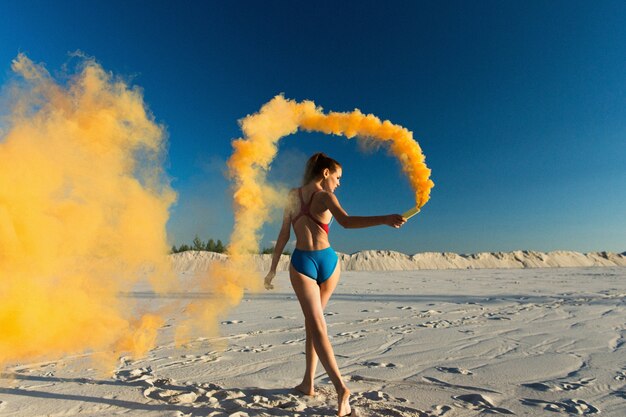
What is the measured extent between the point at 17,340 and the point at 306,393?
8.59 feet

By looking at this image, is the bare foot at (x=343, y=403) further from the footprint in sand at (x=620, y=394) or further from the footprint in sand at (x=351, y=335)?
the footprint in sand at (x=351, y=335)

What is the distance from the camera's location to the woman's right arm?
8.52 feet

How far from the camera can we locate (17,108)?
11.7 ft

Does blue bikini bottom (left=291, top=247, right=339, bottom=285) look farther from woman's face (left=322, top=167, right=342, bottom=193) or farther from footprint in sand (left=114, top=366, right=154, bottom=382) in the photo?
footprint in sand (left=114, top=366, right=154, bottom=382)

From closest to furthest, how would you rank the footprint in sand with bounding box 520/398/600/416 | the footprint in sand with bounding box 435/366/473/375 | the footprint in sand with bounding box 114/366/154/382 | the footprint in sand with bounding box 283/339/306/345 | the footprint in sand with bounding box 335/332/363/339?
the footprint in sand with bounding box 520/398/600/416
the footprint in sand with bounding box 114/366/154/382
the footprint in sand with bounding box 435/366/473/375
the footprint in sand with bounding box 283/339/306/345
the footprint in sand with bounding box 335/332/363/339

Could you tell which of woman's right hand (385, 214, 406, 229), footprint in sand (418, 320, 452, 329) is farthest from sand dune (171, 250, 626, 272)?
woman's right hand (385, 214, 406, 229)

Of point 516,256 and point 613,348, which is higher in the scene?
point 516,256

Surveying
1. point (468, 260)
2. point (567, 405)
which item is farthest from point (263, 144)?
point (468, 260)

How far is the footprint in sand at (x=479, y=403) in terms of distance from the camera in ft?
9.17

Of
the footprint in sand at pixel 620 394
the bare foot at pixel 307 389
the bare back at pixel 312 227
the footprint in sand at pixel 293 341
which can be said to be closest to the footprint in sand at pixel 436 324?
the footprint in sand at pixel 293 341

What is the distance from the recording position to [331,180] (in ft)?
10.4

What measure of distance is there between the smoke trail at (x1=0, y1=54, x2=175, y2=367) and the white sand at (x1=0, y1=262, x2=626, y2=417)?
1.34 feet

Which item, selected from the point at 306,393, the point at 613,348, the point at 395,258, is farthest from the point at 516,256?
the point at 306,393

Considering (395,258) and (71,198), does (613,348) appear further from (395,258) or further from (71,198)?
(395,258)
